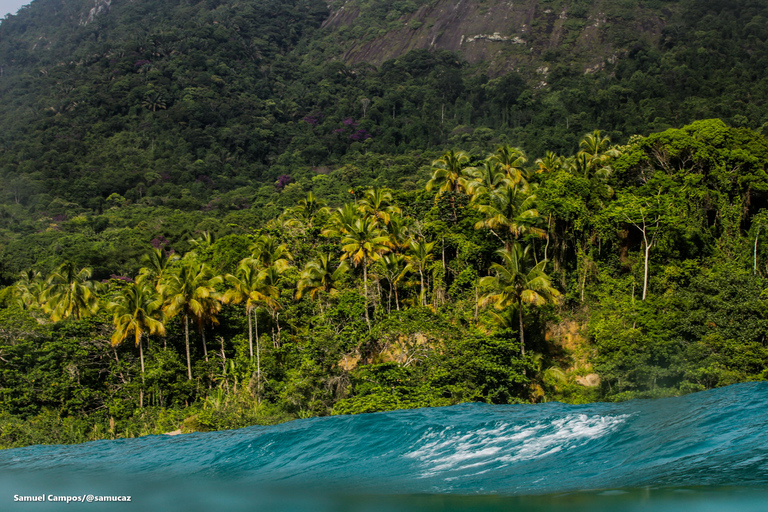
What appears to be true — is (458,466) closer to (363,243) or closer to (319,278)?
(363,243)

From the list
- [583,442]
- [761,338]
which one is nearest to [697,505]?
[583,442]

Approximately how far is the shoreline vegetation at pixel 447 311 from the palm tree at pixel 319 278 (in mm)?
142

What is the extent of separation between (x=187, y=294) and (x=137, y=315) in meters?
3.15

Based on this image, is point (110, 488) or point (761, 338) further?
point (761, 338)

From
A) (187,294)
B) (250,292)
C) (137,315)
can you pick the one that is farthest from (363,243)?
(137,315)

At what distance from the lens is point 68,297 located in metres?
44.9

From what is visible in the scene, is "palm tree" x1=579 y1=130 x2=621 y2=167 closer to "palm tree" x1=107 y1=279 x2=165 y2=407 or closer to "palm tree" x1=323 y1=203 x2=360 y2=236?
"palm tree" x1=323 y1=203 x2=360 y2=236

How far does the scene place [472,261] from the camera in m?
44.4

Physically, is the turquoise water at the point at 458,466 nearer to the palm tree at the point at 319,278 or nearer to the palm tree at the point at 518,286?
the palm tree at the point at 518,286

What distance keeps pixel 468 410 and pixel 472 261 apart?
63.0 ft

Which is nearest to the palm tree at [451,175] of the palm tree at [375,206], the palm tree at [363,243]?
the palm tree at [375,206]

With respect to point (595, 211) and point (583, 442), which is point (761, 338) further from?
point (583, 442)

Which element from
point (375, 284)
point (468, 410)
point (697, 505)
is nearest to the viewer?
point (697, 505)

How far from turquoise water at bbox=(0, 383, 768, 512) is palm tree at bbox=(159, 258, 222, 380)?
1335cm
